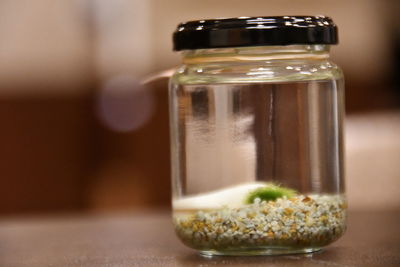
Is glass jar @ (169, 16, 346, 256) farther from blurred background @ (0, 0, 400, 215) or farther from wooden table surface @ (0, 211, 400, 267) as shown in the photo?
blurred background @ (0, 0, 400, 215)

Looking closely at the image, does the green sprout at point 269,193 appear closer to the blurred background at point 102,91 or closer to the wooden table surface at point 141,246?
the wooden table surface at point 141,246

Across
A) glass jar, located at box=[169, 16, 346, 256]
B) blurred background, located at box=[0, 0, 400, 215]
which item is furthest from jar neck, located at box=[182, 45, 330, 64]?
blurred background, located at box=[0, 0, 400, 215]

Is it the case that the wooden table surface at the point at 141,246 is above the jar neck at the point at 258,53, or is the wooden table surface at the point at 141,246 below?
below

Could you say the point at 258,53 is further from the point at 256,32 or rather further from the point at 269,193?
the point at 269,193

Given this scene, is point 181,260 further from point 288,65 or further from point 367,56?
point 367,56

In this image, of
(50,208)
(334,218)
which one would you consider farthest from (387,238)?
(50,208)

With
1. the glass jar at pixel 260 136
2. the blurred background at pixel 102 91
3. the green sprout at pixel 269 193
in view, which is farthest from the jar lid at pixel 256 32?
the blurred background at pixel 102 91

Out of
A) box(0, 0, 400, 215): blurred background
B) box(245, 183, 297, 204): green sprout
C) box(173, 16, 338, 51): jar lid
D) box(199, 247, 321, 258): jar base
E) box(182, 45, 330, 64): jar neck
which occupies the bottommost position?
box(0, 0, 400, 215): blurred background

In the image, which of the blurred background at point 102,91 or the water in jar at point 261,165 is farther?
the blurred background at point 102,91

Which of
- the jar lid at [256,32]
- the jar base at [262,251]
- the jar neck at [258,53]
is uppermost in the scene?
the jar lid at [256,32]
